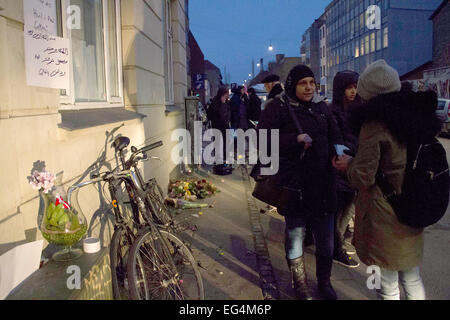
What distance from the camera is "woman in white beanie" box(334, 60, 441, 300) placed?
90.9 inches

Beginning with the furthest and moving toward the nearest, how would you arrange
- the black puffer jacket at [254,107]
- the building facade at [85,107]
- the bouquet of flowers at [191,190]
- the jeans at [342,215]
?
1. the black puffer jacket at [254,107]
2. the bouquet of flowers at [191,190]
3. the jeans at [342,215]
4. the building facade at [85,107]

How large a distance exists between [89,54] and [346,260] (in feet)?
11.2

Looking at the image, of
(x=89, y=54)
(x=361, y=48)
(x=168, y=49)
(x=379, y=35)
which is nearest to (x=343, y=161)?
(x=89, y=54)

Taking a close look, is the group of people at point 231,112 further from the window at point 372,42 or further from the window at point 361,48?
the window at point 361,48

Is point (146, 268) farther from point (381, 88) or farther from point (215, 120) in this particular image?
point (215, 120)

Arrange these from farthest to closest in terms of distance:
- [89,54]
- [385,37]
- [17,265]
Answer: [385,37]
[89,54]
[17,265]

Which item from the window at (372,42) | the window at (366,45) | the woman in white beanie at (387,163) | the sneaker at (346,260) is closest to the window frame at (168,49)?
the sneaker at (346,260)

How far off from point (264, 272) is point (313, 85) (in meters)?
1.91

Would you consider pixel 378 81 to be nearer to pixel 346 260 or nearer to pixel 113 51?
pixel 346 260

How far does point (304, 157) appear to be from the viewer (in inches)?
136

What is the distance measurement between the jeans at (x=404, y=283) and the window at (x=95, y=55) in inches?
107

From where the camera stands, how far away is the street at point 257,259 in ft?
12.2

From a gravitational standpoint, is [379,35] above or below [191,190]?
above

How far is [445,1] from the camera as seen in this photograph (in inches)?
1237
